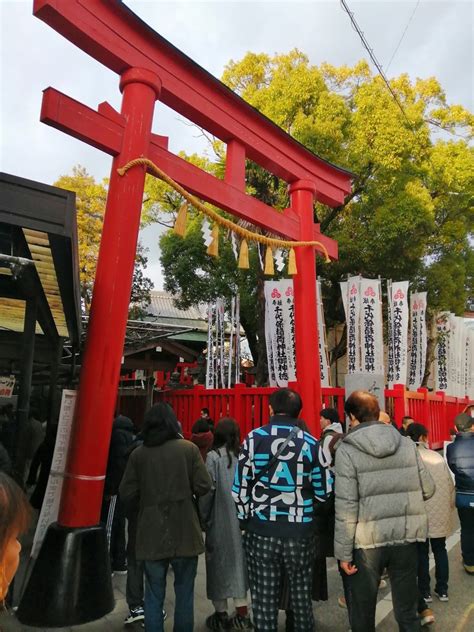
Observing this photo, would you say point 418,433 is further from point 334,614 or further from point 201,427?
point 201,427

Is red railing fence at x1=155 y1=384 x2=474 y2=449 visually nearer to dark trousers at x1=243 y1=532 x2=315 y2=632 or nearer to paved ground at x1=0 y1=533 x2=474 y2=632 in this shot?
paved ground at x1=0 y1=533 x2=474 y2=632

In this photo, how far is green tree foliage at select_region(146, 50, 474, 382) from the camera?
12688 millimetres

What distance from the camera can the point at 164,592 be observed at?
3.16m

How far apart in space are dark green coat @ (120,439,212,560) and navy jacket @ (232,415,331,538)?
0.41 meters

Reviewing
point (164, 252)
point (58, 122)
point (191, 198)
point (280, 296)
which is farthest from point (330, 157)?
point (58, 122)

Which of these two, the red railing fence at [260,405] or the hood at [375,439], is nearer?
the hood at [375,439]

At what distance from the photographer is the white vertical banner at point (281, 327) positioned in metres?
11.3

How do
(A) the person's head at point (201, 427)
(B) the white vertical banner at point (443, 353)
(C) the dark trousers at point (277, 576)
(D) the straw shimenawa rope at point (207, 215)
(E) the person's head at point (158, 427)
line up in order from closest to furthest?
1. (C) the dark trousers at point (277, 576)
2. (E) the person's head at point (158, 427)
3. (D) the straw shimenawa rope at point (207, 215)
4. (A) the person's head at point (201, 427)
5. (B) the white vertical banner at point (443, 353)

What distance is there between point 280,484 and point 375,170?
473 inches

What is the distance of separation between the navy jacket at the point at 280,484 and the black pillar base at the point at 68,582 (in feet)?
5.47

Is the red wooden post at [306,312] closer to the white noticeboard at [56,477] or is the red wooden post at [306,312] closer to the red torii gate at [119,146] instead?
the red torii gate at [119,146]

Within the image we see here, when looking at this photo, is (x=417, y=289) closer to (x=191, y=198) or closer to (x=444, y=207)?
(x=444, y=207)

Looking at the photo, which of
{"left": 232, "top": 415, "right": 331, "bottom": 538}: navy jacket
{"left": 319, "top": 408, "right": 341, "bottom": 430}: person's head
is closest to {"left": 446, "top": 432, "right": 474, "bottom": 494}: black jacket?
{"left": 319, "top": 408, "right": 341, "bottom": 430}: person's head

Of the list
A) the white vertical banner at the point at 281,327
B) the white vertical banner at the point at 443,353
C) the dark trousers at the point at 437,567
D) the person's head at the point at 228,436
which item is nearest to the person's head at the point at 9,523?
the person's head at the point at 228,436
